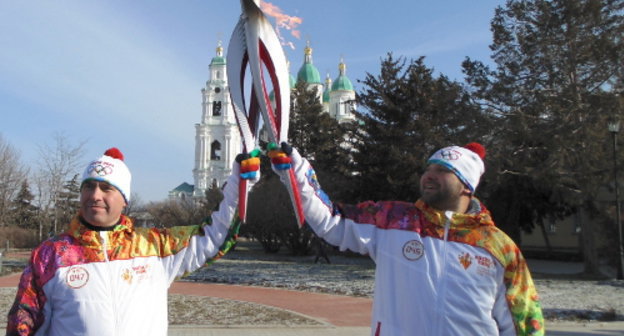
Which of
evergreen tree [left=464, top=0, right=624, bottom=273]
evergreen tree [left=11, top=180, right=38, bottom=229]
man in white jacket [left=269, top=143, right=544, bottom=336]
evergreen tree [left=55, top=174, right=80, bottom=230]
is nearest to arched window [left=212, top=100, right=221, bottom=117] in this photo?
evergreen tree [left=11, top=180, right=38, bottom=229]

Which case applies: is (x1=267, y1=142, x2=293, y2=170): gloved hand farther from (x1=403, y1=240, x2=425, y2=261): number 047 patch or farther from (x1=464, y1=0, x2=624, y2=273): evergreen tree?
(x1=464, y1=0, x2=624, y2=273): evergreen tree

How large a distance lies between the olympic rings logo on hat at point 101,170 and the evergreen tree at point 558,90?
12.6m

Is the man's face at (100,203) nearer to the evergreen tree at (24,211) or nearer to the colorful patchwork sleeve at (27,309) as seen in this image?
the colorful patchwork sleeve at (27,309)

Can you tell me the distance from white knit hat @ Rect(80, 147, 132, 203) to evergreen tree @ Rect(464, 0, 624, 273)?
Answer: 12.5 m

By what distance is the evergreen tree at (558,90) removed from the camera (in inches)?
513

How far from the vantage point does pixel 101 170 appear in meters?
2.26

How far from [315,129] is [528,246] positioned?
500 inches

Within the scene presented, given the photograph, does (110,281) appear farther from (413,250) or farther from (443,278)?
(443,278)

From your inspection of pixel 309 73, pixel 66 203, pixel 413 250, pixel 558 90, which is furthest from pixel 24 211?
pixel 413 250

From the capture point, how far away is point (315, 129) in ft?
90.6

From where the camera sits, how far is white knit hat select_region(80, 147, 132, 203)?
2.25 meters

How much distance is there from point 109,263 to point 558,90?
14.3m

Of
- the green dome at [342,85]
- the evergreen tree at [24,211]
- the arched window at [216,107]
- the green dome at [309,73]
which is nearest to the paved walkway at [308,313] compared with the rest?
the evergreen tree at [24,211]

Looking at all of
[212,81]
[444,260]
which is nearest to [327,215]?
[444,260]
